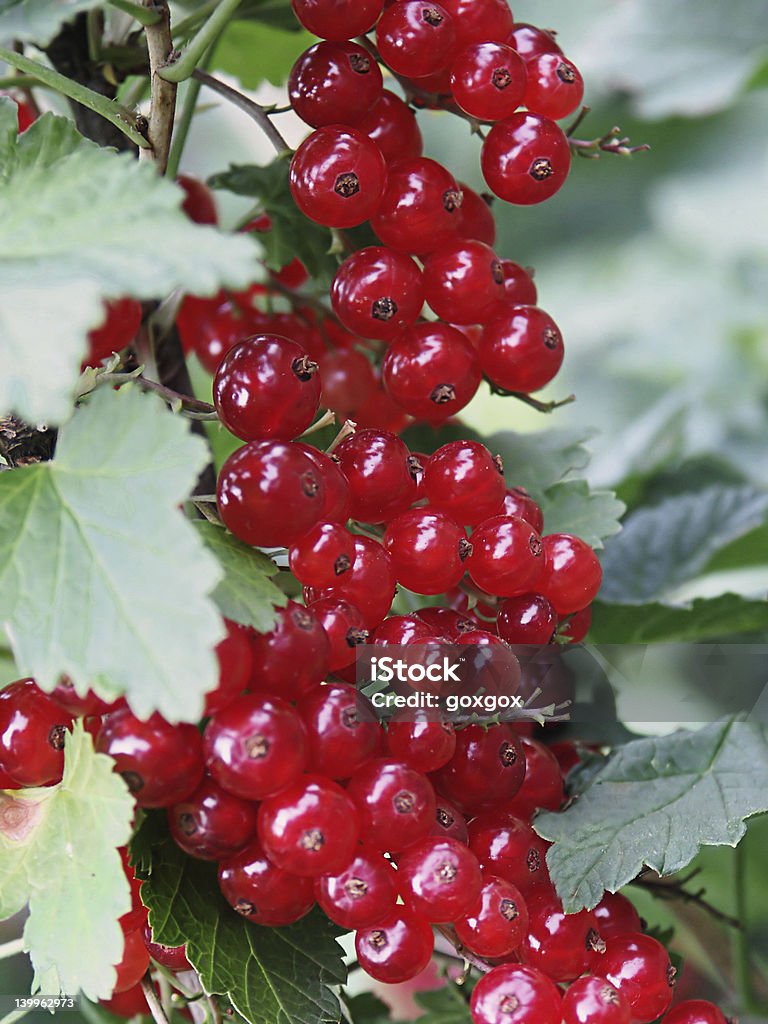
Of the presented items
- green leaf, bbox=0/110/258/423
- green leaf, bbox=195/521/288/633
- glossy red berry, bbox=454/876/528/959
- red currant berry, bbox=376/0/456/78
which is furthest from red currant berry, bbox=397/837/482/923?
red currant berry, bbox=376/0/456/78

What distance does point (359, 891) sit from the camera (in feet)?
1.29

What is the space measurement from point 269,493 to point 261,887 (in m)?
0.14

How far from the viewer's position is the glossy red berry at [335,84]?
0.46 m

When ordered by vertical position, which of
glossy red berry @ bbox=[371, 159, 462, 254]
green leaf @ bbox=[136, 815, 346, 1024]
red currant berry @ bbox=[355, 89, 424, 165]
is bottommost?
green leaf @ bbox=[136, 815, 346, 1024]

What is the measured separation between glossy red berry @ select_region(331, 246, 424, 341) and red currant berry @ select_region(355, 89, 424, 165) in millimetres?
45

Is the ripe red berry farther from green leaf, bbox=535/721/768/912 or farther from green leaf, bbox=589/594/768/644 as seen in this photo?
green leaf, bbox=589/594/768/644

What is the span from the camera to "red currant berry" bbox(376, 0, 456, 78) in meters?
0.46

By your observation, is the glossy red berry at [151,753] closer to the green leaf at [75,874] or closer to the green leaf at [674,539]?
the green leaf at [75,874]

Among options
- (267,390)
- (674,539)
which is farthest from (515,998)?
(674,539)

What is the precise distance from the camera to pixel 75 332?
0.98ft

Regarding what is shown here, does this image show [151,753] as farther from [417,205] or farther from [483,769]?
[417,205]

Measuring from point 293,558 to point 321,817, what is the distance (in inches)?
3.8

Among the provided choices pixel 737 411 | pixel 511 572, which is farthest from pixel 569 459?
pixel 737 411

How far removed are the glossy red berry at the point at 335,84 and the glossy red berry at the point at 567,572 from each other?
20cm
